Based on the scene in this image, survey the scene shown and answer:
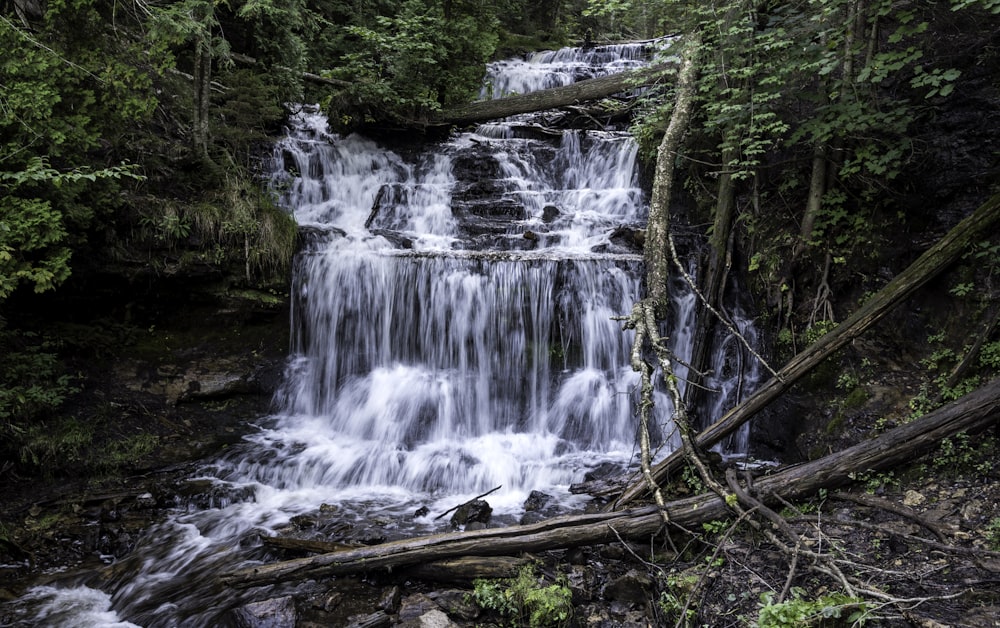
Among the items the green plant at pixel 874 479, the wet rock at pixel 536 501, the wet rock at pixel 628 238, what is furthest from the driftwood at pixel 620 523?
the wet rock at pixel 628 238

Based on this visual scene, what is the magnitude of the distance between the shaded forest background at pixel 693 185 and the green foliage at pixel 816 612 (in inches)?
107

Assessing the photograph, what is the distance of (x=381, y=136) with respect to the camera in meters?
11.8

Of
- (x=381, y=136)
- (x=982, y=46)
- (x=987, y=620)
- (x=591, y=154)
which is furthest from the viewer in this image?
(x=381, y=136)

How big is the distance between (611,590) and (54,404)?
6752 mm

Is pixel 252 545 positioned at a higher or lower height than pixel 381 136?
lower

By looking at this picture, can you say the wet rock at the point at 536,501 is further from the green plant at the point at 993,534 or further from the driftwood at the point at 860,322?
the green plant at the point at 993,534

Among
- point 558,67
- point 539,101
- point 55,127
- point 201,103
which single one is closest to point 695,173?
point 539,101

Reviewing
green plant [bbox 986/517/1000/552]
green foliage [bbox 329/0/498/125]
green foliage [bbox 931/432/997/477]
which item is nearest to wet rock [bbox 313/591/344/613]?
Answer: green plant [bbox 986/517/1000/552]

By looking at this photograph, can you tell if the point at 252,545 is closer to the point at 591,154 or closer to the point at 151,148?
the point at 151,148

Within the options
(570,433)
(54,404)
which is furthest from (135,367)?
(570,433)

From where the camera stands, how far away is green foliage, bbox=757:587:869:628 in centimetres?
291

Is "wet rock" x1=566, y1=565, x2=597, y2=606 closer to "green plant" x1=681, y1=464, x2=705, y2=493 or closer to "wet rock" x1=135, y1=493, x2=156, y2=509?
"green plant" x1=681, y1=464, x2=705, y2=493

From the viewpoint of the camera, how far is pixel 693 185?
27.4ft

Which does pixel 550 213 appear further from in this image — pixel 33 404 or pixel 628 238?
pixel 33 404
